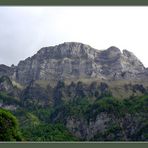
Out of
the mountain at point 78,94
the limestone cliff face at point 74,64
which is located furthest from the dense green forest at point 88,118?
the limestone cliff face at point 74,64

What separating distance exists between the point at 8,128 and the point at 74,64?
436 feet

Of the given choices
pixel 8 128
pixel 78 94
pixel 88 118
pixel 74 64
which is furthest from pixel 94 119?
pixel 8 128

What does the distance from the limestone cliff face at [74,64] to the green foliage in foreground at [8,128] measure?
123 metres

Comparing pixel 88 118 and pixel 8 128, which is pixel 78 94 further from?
pixel 8 128

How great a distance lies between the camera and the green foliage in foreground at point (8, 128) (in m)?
22.0


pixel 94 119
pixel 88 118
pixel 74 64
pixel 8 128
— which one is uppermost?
pixel 74 64

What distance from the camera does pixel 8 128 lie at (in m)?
23.4

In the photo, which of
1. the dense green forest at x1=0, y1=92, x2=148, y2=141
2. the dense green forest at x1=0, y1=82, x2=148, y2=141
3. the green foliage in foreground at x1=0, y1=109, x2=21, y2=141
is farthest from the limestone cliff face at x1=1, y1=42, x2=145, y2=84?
the green foliage in foreground at x1=0, y1=109, x2=21, y2=141

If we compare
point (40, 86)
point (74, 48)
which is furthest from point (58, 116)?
point (74, 48)

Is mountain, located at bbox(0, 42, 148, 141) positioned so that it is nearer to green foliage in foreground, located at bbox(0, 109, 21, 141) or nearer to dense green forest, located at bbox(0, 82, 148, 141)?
dense green forest, located at bbox(0, 82, 148, 141)

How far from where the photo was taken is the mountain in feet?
281

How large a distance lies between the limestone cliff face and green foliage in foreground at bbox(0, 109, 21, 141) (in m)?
123

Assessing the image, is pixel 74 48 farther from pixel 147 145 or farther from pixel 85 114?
pixel 147 145

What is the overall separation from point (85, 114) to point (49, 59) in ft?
223
